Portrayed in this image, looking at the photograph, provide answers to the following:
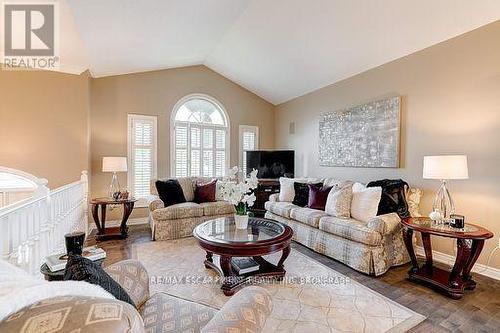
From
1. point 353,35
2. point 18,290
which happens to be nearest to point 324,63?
point 353,35

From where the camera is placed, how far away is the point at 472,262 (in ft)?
8.29

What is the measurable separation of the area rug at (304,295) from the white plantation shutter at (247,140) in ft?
10.1

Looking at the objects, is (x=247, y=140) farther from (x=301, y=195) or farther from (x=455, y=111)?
(x=455, y=111)

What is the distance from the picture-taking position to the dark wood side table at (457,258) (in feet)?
7.98

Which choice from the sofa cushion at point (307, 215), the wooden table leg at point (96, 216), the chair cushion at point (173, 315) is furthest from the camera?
the wooden table leg at point (96, 216)

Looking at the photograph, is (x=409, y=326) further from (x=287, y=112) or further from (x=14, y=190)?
(x=14, y=190)

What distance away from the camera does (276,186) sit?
5582mm

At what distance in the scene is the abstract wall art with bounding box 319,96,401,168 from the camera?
12.6 feet

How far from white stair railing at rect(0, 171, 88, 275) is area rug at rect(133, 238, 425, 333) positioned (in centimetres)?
99

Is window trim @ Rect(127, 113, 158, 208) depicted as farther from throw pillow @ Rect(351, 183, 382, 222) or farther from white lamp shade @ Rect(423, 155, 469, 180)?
white lamp shade @ Rect(423, 155, 469, 180)

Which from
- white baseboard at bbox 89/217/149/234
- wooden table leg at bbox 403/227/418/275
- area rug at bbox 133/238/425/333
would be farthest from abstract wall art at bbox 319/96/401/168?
white baseboard at bbox 89/217/149/234

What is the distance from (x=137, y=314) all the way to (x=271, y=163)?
5.25m

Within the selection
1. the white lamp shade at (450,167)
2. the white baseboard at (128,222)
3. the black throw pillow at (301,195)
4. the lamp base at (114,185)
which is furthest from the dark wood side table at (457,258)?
the lamp base at (114,185)

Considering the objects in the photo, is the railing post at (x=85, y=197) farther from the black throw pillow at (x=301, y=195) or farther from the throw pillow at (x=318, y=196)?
the throw pillow at (x=318, y=196)
